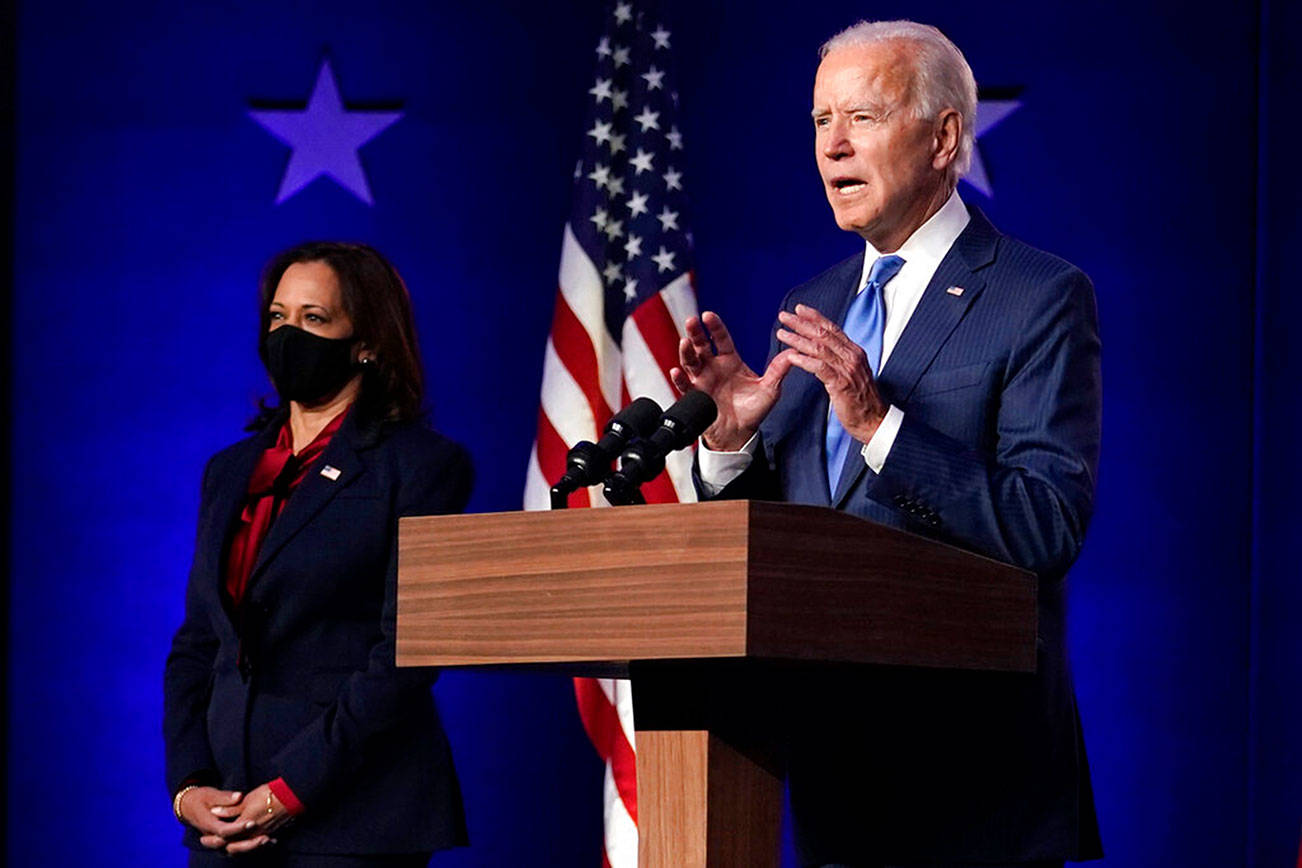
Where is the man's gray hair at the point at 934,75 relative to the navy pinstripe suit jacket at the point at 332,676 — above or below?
above

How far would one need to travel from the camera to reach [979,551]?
2037mm

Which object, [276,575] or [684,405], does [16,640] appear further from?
[684,405]

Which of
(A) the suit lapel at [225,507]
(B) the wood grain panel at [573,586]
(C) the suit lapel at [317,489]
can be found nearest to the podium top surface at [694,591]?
(B) the wood grain panel at [573,586]

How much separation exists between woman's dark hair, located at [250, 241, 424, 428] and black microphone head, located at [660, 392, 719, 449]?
158 cm

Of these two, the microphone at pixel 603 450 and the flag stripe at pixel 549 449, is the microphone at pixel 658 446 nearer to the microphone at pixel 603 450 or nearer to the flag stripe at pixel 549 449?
the microphone at pixel 603 450

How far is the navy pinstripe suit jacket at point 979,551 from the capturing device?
202 centimetres

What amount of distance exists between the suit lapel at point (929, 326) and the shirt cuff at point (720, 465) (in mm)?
110

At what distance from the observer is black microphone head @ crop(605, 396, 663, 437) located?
196 centimetres

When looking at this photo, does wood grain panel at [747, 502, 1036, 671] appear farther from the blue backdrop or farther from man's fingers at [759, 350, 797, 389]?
the blue backdrop

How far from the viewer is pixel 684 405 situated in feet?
6.59

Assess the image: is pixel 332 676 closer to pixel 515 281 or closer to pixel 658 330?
pixel 658 330

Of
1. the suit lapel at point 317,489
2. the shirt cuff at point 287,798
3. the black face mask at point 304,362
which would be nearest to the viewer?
the shirt cuff at point 287,798

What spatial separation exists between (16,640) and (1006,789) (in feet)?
11.1

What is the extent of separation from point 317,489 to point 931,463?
5.28 feet
